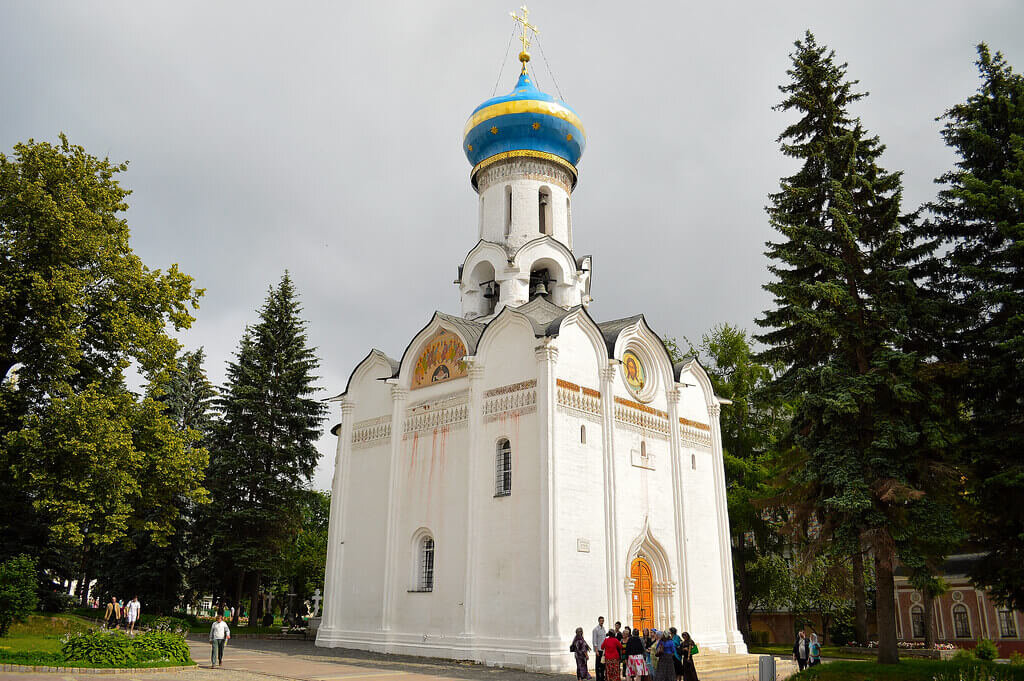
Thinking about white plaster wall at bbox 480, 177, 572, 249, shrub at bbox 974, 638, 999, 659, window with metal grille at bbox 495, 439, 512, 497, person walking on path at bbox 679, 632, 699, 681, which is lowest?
shrub at bbox 974, 638, 999, 659

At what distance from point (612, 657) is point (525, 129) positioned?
1443cm

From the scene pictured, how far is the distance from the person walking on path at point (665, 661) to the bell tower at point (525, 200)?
416 inches

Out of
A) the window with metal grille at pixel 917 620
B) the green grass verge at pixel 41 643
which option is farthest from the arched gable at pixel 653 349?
the window with metal grille at pixel 917 620

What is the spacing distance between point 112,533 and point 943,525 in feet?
53.3

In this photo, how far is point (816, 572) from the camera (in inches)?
822

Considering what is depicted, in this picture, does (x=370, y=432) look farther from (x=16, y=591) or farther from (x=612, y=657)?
(x=612, y=657)

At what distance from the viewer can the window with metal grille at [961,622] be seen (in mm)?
25906

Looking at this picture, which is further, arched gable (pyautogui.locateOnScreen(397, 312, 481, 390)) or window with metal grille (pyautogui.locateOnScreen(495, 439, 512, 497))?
arched gable (pyautogui.locateOnScreen(397, 312, 481, 390))

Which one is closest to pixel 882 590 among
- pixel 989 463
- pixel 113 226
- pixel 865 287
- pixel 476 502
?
pixel 989 463

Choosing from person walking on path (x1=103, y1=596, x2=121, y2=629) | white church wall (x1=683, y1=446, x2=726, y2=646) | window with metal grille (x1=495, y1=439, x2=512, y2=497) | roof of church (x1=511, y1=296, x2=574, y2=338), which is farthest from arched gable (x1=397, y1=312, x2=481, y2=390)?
person walking on path (x1=103, y1=596, x2=121, y2=629)

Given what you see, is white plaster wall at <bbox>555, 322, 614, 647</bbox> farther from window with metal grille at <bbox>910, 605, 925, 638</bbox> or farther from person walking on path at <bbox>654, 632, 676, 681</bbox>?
window with metal grille at <bbox>910, 605, 925, 638</bbox>

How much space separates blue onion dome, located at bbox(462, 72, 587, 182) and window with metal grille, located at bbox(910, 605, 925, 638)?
69.5ft

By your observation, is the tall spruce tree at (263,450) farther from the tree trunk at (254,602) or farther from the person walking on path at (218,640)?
the person walking on path at (218,640)

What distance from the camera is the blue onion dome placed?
20500 mm
